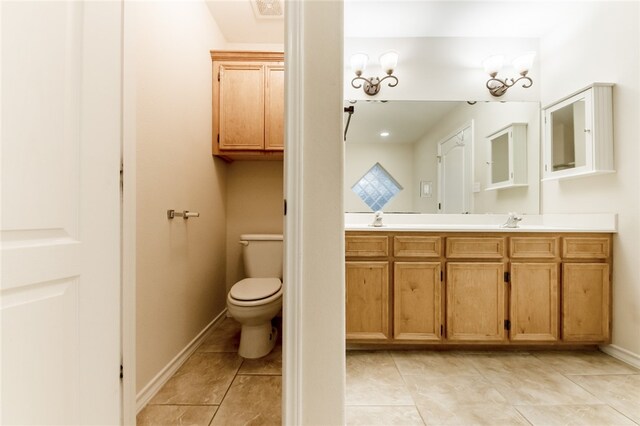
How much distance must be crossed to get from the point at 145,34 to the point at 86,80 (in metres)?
0.74

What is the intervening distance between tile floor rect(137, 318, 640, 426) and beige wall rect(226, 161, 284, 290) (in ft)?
3.02

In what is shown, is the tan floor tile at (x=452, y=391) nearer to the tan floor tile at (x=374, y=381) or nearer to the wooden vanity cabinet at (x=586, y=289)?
the tan floor tile at (x=374, y=381)

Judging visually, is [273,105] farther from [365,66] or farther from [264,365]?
[264,365]

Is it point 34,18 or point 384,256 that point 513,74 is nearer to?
point 384,256

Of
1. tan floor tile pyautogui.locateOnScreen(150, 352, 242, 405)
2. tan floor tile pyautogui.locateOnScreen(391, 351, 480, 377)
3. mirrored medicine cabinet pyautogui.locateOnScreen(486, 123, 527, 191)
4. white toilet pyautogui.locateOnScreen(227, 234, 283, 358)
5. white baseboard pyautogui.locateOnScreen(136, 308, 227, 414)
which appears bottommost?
tan floor tile pyautogui.locateOnScreen(391, 351, 480, 377)

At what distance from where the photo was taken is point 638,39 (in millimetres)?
1661

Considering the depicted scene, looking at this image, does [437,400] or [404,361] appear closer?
[437,400]

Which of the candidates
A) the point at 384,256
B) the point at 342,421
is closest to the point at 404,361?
the point at 384,256

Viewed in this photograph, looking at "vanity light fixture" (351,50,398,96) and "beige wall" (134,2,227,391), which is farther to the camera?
"vanity light fixture" (351,50,398,96)

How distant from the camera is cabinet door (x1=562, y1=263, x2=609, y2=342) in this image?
177 cm

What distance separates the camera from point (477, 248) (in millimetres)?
1816

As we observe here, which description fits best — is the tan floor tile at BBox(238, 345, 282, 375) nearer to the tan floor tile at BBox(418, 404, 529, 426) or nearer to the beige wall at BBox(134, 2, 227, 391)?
the beige wall at BBox(134, 2, 227, 391)

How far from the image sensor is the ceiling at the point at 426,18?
198 centimetres

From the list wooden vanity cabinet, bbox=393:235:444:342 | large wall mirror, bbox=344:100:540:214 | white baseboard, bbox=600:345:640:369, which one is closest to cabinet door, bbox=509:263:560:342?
white baseboard, bbox=600:345:640:369
